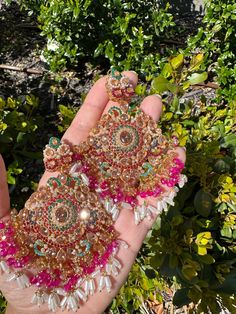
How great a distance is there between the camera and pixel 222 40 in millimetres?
2137

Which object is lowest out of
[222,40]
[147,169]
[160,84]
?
[147,169]

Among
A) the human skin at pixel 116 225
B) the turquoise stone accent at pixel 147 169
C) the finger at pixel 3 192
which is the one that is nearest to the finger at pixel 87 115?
the human skin at pixel 116 225

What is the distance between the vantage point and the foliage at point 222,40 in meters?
2.04

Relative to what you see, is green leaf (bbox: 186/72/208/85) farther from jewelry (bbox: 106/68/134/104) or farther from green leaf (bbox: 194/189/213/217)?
green leaf (bbox: 194/189/213/217)

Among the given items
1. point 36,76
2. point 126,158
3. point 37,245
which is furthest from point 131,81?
point 36,76

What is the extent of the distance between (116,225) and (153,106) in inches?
18.4

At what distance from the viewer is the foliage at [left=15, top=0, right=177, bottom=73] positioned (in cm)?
214

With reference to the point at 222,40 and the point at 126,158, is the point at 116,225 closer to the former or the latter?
the point at 126,158

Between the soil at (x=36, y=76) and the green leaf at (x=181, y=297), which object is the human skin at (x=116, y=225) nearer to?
the green leaf at (x=181, y=297)

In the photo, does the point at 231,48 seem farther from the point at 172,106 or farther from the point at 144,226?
the point at 144,226

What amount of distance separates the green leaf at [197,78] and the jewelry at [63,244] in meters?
0.57

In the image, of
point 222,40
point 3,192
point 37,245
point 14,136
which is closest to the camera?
point 3,192

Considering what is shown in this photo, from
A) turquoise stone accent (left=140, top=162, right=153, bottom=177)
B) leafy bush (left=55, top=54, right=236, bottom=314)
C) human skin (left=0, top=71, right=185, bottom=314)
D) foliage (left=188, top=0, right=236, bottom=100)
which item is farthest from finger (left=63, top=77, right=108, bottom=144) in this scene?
foliage (left=188, top=0, right=236, bottom=100)

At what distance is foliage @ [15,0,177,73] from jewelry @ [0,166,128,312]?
3.07 ft
